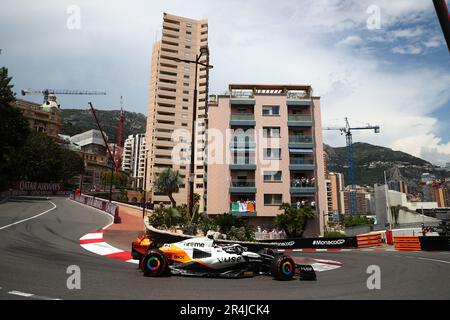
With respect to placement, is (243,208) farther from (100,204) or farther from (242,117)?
(100,204)

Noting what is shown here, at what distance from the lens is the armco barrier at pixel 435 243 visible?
818 inches

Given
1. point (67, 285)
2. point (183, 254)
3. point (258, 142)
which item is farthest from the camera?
point (258, 142)

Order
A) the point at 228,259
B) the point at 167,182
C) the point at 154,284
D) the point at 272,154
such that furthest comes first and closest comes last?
1. the point at 167,182
2. the point at 272,154
3. the point at 228,259
4. the point at 154,284

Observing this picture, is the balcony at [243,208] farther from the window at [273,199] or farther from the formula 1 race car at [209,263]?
the formula 1 race car at [209,263]

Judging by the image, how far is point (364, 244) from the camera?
2488cm

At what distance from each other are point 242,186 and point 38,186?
50.6 m

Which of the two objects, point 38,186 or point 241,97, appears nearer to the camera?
point 241,97

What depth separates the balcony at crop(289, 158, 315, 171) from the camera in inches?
1528

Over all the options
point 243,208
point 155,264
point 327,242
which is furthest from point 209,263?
point 243,208

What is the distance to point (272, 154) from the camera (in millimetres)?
39625

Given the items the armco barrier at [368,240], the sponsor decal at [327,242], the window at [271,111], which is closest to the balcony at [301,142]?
the window at [271,111]

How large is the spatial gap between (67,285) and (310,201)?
36.1 meters
